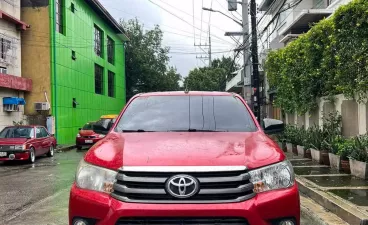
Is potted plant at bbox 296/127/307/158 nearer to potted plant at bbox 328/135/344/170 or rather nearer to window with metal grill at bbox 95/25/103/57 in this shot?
potted plant at bbox 328/135/344/170

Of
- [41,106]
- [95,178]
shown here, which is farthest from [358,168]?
[41,106]

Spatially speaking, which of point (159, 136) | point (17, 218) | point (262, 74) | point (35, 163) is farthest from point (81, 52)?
point (159, 136)

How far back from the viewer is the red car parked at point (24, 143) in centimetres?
1470

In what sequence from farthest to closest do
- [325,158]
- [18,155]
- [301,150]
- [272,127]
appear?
[18,155], [301,150], [325,158], [272,127]

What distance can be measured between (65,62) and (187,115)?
23.6 m

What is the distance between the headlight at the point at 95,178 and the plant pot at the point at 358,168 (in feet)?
21.4

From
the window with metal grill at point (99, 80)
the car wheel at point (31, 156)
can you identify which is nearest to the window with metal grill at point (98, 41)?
the window with metal grill at point (99, 80)

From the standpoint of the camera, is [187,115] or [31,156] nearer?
[187,115]

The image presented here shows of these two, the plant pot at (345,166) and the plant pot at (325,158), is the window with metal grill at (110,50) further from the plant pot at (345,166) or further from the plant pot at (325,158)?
the plant pot at (345,166)

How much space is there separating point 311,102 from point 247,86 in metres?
6.09

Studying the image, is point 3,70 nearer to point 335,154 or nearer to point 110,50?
point 335,154

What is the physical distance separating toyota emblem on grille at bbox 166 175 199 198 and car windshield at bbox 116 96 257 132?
121cm

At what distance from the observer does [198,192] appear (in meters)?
3.19

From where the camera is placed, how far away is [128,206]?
10.4 ft
